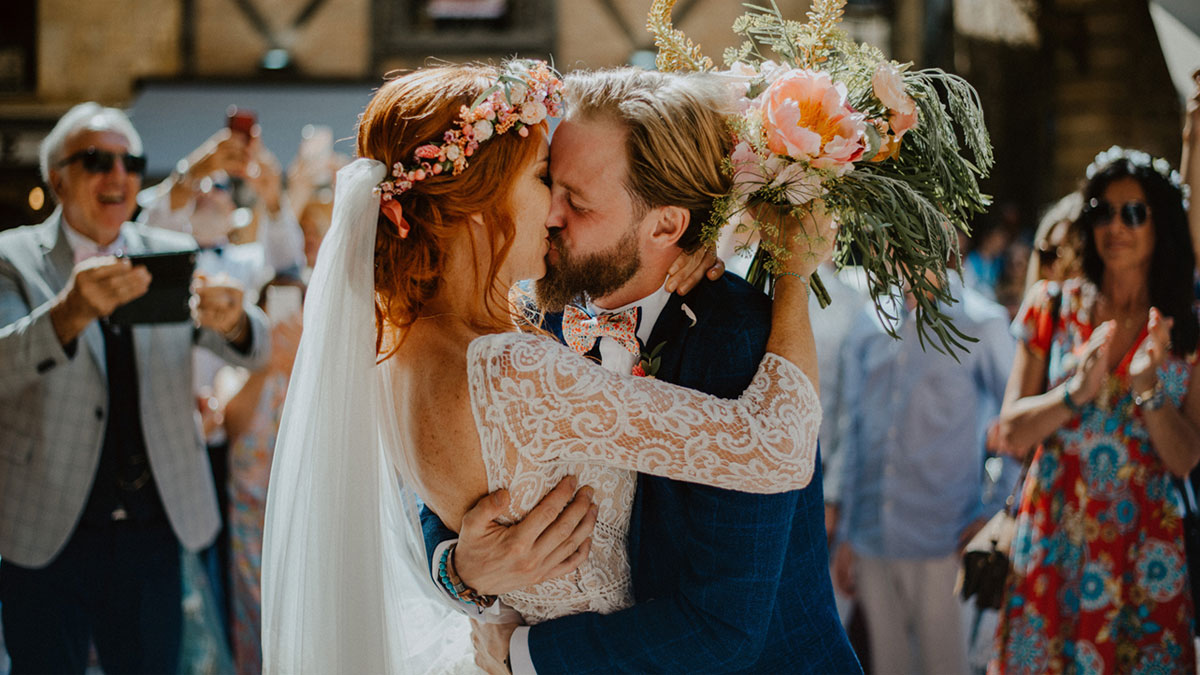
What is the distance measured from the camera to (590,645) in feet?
6.61

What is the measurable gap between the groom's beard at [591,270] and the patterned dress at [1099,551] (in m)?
1.92

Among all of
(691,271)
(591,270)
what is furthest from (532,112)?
(691,271)

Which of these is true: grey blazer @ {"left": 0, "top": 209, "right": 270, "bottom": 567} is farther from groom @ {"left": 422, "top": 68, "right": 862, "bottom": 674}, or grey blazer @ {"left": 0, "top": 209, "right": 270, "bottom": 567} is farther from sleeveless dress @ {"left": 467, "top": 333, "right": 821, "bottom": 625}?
sleeveless dress @ {"left": 467, "top": 333, "right": 821, "bottom": 625}

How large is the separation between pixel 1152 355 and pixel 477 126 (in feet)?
7.43

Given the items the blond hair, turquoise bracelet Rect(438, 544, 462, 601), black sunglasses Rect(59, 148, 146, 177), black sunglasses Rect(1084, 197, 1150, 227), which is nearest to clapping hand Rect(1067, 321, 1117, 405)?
black sunglasses Rect(1084, 197, 1150, 227)

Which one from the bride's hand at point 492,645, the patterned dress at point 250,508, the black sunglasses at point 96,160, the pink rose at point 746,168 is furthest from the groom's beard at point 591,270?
the patterned dress at point 250,508

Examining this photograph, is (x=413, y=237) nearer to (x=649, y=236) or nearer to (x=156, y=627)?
(x=649, y=236)

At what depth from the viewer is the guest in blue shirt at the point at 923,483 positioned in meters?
4.54

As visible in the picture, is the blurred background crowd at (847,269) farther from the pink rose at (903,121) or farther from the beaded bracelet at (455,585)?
the beaded bracelet at (455,585)

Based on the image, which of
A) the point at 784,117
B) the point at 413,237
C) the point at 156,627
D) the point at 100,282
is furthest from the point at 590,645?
the point at 156,627

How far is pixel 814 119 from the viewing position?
1.92 metres

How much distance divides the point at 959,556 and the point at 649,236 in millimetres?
3081

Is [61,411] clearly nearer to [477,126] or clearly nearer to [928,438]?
[477,126]

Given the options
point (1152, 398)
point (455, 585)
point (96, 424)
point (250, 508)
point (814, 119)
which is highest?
point (814, 119)
